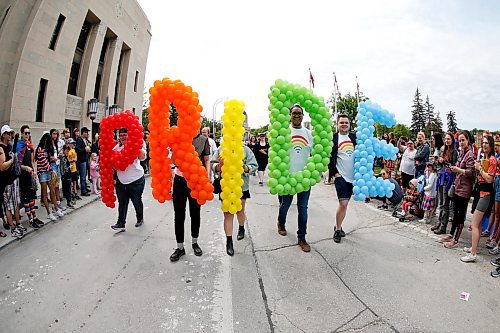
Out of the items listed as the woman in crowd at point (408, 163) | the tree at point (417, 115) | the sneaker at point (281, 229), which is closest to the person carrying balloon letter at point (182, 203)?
the sneaker at point (281, 229)

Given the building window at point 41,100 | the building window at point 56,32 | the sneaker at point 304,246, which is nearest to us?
the sneaker at point 304,246

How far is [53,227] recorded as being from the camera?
5.44m

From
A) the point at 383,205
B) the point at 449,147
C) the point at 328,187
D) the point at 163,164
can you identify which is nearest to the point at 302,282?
the point at 163,164

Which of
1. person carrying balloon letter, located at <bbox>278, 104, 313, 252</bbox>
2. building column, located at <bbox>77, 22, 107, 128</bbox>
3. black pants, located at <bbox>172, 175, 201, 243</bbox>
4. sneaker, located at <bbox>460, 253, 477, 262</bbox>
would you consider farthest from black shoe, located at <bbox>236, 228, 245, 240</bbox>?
building column, located at <bbox>77, 22, 107, 128</bbox>

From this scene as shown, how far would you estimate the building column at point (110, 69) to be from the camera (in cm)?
2102

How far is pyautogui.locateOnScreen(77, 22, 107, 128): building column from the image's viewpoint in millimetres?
18188

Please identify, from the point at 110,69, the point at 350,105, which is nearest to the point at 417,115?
the point at 350,105

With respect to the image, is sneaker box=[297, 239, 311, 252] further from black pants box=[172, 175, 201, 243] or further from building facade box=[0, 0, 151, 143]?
building facade box=[0, 0, 151, 143]

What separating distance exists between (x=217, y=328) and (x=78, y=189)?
7.72 m

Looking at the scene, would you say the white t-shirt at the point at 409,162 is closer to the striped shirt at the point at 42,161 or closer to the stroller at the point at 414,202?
the stroller at the point at 414,202

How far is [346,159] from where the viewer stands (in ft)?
15.5

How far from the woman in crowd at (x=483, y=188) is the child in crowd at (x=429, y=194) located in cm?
161

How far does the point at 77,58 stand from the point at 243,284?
20155mm

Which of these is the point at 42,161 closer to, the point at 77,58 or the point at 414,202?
the point at 414,202
